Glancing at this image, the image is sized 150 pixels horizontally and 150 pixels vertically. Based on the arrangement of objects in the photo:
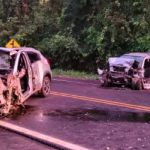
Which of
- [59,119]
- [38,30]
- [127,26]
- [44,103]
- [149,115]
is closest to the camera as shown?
[59,119]

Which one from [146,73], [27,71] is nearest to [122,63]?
[146,73]

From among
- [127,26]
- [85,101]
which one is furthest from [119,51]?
[85,101]

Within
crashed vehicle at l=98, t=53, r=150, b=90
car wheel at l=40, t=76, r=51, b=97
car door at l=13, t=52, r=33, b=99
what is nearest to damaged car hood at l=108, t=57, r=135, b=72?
crashed vehicle at l=98, t=53, r=150, b=90

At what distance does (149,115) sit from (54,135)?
10.7ft

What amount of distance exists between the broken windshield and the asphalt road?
1.32 m

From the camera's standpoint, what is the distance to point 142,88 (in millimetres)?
16266

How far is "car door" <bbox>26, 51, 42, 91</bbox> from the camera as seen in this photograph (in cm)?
1119

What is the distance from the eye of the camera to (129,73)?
634 inches

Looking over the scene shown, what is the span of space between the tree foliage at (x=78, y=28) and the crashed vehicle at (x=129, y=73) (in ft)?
20.9

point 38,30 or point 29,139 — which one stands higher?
point 38,30

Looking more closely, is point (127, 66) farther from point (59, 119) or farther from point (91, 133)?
point (91, 133)

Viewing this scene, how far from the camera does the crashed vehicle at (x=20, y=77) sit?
30.2 ft

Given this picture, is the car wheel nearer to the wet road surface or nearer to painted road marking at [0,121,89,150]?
painted road marking at [0,121,89,150]

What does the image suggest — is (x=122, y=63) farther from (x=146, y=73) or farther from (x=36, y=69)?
(x=36, y=69)
